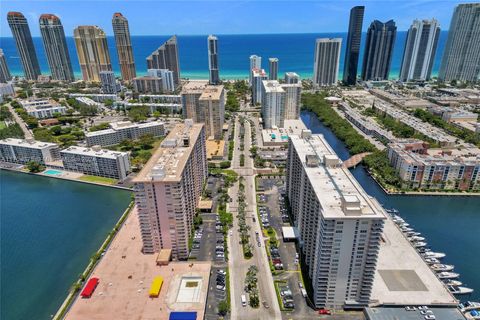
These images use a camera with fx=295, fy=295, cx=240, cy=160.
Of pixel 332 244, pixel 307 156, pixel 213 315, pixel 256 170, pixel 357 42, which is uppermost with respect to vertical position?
pixel 357 42

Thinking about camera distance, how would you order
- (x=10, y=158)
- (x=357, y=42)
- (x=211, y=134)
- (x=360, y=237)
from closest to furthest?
(x=360, y=237) < (x=10, y=158) < (x=211, y=134) < (x=357, y=42)

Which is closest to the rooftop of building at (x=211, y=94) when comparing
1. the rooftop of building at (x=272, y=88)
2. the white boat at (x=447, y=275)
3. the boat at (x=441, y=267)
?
the rooftop of building at (x=272, y=88)

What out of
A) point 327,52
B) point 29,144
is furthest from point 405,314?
point 327,52

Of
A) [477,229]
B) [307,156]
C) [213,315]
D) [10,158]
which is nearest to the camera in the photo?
[213,315]

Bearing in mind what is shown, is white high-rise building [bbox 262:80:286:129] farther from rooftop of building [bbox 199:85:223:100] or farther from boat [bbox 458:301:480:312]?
boat [bbox 458:301:480:312]

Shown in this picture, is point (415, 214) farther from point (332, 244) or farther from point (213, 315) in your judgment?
point (213, 315)

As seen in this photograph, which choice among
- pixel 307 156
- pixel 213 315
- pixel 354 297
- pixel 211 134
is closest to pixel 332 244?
pixel 354 297

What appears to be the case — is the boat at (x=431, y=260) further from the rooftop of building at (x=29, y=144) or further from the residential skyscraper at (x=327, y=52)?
the residential skyscraper at (x=327, y=52)

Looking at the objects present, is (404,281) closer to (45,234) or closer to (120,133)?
(45,234)
